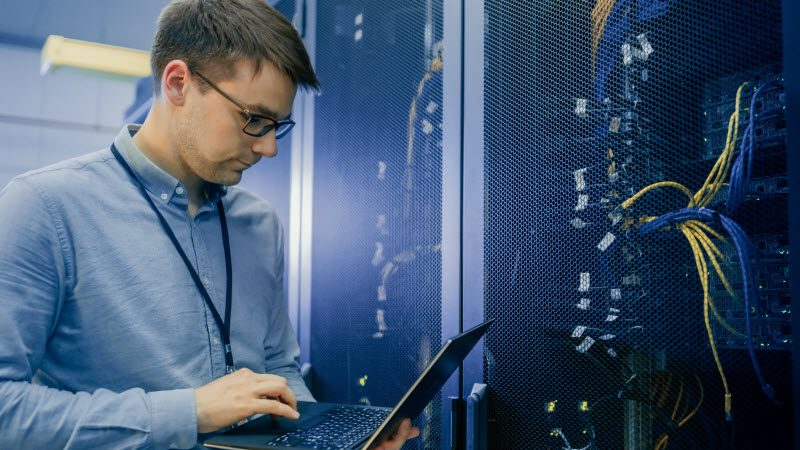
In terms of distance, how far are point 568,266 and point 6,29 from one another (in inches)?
199

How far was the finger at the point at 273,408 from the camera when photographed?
937 millimetres

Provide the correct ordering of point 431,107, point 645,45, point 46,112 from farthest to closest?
1. point 46,112
2. point 431,107
3. point 645,45

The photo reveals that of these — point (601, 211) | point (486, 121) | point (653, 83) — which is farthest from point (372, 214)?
point (653, 83)

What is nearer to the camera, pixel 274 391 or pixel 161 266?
pixel 274 391

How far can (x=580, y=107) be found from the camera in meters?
1.19

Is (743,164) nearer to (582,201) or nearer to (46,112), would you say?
(582,201)

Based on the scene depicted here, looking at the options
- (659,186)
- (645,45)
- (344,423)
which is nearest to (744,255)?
(659,186)

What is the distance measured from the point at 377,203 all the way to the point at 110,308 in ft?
2.53

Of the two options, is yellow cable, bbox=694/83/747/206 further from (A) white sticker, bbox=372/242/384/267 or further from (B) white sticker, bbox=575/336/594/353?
(A) white sticker, bbox=372/242/384/267

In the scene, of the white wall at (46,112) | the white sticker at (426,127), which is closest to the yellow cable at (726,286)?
the white sticker at (426,127)

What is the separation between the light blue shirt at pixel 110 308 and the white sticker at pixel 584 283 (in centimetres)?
62

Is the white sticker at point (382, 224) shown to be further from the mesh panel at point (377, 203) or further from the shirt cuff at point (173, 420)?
the shirt cuff at point (173, 420)

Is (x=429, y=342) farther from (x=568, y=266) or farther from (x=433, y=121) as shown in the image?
(x=433, y=121)

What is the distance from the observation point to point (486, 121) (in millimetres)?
1332
